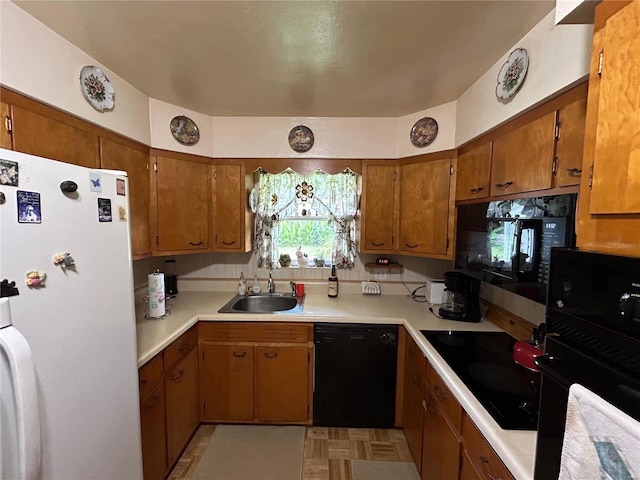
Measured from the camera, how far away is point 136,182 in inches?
74.7

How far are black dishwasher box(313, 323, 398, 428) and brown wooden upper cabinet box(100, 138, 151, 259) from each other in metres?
1.32

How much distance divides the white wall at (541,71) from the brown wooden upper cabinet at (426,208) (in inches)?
16.1

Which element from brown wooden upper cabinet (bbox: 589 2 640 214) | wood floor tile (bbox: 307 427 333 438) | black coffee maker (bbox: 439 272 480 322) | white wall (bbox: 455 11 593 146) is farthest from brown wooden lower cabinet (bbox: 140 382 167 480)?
white wall (bbox: 455 11 593 146)

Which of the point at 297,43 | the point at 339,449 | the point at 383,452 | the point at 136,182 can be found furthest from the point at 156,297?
the point at 383,452

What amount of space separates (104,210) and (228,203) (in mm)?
1309

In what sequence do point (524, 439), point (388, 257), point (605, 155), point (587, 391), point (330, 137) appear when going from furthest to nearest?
point (388, 257) → point (330, 137) → point (524, 439) → point (605, 155) → point (587, 391)

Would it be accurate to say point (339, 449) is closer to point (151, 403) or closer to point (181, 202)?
point (151, 403)

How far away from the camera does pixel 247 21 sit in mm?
1235

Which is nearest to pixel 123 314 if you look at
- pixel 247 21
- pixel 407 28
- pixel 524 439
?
pixel 247 21

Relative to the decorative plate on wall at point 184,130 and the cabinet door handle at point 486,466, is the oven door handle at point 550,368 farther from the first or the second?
the decorative plate on wall at point 184,130

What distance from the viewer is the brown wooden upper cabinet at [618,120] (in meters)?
0.58

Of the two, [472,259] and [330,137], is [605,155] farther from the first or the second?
[330,137]

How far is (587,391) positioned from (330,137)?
217 centimetres

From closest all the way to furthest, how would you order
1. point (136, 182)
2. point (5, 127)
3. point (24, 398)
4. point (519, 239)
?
point (24, 398), point (5, 127), point (519, 239), point (136, 182)
